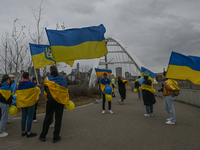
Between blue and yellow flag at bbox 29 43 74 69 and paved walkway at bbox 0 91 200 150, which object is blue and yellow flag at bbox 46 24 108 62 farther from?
blue and yellow flag at bbox 29 43 74 69

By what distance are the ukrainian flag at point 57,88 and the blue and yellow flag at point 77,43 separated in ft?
3.13

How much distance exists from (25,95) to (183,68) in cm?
442

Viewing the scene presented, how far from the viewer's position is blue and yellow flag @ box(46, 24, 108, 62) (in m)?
4.54

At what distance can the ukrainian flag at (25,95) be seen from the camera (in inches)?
152

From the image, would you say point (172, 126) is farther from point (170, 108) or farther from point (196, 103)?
point (196, 103)

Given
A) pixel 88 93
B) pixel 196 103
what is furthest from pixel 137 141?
pixel 88 93

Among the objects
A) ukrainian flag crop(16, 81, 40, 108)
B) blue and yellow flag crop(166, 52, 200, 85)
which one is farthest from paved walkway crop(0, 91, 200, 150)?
blue and yellow flag crop(166, 52, 200, 85)

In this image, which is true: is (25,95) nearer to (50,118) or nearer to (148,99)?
(50,118)

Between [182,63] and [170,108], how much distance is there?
1433 millimetres

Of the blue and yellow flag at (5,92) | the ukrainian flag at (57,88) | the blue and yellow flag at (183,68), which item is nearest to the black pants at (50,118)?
the ukrainian flag at (57,88)

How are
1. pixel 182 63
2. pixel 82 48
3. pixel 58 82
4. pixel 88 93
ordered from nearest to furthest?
pixel 58 82
pixel 182 63
pixel 82 48
pixel 88 93

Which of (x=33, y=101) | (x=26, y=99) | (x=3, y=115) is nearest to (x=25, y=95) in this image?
(x=26, y=99)

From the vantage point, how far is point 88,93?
45.8ft

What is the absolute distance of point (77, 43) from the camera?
195 inches
